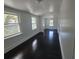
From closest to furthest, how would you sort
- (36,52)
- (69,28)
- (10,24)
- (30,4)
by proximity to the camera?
(69,28), (36,52), (30,4), (10,24)

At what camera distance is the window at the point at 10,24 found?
4811 mm

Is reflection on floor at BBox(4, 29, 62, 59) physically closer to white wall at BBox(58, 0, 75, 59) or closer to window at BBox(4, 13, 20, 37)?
window at BBox(4, 13, 20, 37)

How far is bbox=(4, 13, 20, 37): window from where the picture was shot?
4811 millimetres

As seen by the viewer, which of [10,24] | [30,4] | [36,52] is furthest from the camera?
[10,24]

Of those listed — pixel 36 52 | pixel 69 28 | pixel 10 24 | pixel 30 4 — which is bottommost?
pixel 36 52

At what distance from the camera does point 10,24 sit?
522cm

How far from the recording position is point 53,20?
16125 millimetres

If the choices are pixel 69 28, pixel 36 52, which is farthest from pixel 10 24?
pixel 69 28

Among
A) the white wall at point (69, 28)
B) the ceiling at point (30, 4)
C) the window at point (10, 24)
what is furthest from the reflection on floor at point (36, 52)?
the ceiling at point (30, 4)

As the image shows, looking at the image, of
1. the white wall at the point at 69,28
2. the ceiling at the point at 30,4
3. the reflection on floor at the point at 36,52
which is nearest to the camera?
the white wall at the point at 69,28

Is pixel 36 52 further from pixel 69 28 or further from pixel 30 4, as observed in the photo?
pixel 69 28

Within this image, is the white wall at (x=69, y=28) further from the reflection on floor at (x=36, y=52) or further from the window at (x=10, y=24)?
the window at (x=10, y=24)
